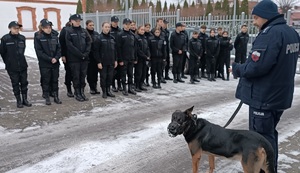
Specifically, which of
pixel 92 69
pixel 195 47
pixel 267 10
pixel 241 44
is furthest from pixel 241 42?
pixel 267 10

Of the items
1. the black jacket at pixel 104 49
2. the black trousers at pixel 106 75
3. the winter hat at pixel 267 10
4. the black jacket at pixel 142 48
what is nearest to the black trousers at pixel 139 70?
the black jacket at pixel 142 48

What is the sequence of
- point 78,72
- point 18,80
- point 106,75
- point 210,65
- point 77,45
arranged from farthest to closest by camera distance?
point 210,65, point 106,75, point 78,72, point 77,45, point 18,80

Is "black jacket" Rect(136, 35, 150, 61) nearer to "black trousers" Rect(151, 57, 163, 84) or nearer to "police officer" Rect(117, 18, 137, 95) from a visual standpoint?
"police officer" Rect(117, 18, 137, 95)

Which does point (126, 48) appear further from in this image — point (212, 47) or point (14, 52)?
point (212, 47)

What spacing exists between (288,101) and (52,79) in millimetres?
5625

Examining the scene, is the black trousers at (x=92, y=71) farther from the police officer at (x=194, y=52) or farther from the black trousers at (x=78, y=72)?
the police officer at (x=194, y=52)

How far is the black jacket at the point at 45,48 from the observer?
273 inches

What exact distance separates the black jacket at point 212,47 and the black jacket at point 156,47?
1855 mm

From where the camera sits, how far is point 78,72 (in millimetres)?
7512

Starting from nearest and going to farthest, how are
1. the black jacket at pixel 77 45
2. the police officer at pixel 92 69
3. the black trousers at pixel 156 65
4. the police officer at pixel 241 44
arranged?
the black jacket at pixel 77 45 → the police officer at pixel 92 69 → the black trousers at pixel 156 65 → the police officer at pixel 241 44

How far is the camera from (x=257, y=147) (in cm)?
301

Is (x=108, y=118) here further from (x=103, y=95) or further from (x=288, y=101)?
(x=288, y=101)

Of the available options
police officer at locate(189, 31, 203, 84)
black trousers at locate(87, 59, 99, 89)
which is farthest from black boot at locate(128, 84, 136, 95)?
police officer at locate(189, 31, 203, 84)

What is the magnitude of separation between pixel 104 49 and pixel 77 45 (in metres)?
0.72
